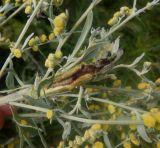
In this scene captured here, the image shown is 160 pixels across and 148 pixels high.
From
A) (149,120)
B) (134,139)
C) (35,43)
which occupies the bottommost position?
(134,139)

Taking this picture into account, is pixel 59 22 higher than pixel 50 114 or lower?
higher

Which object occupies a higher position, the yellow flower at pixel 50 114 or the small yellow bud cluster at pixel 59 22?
the small yellow bud cluster at pixel 59 22

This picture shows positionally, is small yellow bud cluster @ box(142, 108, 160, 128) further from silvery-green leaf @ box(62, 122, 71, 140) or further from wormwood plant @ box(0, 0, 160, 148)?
silvery-green leaf @ box(62, 122, 71, 140)

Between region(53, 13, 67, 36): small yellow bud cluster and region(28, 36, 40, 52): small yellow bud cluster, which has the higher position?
region(53, 13, 67, 36): small yellow bud cluster

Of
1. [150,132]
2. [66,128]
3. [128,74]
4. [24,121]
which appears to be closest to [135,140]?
[150,132]

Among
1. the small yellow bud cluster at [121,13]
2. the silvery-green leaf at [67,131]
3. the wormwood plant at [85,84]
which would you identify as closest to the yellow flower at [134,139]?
the wormwood plant at [85,84]

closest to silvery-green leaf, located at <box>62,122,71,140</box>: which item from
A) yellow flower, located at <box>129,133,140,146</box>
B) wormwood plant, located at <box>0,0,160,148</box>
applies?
wormwood plant, located at <box>0,0,160,148</box>

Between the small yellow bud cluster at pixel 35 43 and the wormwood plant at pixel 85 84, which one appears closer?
the wormwood plant at pixel 85 84

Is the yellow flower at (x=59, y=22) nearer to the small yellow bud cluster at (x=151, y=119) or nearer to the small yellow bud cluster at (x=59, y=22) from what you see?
the small yellow bud cluster at (x=59, y=22)

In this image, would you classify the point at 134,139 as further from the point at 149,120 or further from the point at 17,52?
the point at 17,52

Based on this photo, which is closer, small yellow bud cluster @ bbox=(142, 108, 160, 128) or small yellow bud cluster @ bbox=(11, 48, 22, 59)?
small yellow bud cluster @ bbox=(142, 108, 160, 128)

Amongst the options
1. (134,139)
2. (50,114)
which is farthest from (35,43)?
(134,139)
